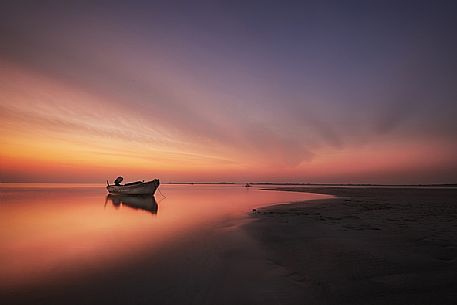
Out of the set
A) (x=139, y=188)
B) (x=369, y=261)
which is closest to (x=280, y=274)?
(x=369, y=261)

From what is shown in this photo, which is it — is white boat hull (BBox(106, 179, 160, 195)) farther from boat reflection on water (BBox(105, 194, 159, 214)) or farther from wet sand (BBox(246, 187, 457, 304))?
wet sand (BBox(246, 187, 457, 304))

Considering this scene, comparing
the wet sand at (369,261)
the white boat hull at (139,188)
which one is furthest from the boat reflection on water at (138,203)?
the wet sand at (369,261)

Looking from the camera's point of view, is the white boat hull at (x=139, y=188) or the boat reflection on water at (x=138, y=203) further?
the white boat hull at (x=139, y=188)

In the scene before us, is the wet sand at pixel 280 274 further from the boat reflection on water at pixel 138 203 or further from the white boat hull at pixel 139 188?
the white boat hull at pixel 139 188

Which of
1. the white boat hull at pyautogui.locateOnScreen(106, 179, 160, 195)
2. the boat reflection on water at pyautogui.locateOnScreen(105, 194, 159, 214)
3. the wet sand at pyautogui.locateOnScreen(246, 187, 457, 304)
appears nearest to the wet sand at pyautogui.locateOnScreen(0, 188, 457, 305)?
the wet sand at pyautogui.locateOnScreen(246, 187, 457, 304)

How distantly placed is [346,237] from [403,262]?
3.55 meters

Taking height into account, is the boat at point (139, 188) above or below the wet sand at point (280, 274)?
above

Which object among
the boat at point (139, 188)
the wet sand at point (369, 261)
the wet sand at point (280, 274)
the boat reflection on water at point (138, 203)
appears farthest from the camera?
the boat at point (139, 188)

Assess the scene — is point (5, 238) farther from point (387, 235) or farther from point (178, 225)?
point (387, 235)

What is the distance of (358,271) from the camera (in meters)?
6.67

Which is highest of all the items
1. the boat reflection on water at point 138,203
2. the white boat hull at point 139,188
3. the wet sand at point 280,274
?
the white boat hull at point 139,188

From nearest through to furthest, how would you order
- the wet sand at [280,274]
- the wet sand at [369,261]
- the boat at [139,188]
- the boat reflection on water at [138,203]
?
the wet sand at [369,261]
the wet sand at [280,274]
the boat reflection on water at [138,203]
the boat at [139,188]

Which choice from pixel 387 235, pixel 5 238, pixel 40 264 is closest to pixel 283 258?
pixel 387 235

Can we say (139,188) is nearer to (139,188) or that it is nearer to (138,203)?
(139,188)
